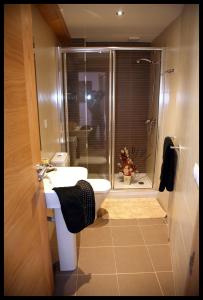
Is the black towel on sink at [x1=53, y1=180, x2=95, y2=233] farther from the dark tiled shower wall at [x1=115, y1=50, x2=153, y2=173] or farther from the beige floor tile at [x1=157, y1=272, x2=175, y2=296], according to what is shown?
the dark tiled shower wall at [x1=115, y1=50, x2=153, y2=173]

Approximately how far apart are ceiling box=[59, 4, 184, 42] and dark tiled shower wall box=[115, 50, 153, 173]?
36 centimetres

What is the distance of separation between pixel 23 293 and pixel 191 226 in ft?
3.28

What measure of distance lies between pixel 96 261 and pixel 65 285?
36 cm

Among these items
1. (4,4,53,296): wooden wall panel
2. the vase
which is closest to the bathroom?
(4,4,53,296): wooden wall panel

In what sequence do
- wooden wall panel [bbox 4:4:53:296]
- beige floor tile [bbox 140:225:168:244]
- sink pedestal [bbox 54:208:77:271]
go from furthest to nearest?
1. beige floor tile [bbox 140:225:168:244]
2. sink pedestal [bbox 54:208:77:271]
3. wooden wall panel [bbox 4:4:53:296]

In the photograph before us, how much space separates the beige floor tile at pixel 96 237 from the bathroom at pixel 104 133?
11 millimetres

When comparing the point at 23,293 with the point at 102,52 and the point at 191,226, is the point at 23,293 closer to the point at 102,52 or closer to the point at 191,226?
the point at 191,226

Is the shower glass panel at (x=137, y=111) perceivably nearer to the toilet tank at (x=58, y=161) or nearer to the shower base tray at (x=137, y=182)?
the shower base tray at (x=137, y=182)

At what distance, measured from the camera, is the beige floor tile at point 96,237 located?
2193 mm

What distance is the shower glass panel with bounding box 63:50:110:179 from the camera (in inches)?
121

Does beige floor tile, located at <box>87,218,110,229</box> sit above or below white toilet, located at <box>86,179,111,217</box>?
below

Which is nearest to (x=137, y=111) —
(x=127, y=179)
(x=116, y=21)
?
(x=127, y=179)

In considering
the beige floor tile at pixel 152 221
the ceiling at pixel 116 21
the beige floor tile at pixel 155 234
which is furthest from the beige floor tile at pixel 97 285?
the ceiling at pixel 116 21

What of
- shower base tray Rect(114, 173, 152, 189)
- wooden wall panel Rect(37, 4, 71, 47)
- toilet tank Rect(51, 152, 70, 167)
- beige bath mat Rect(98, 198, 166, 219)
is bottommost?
beige bath mat Rect(98, 198, 166, 219)
